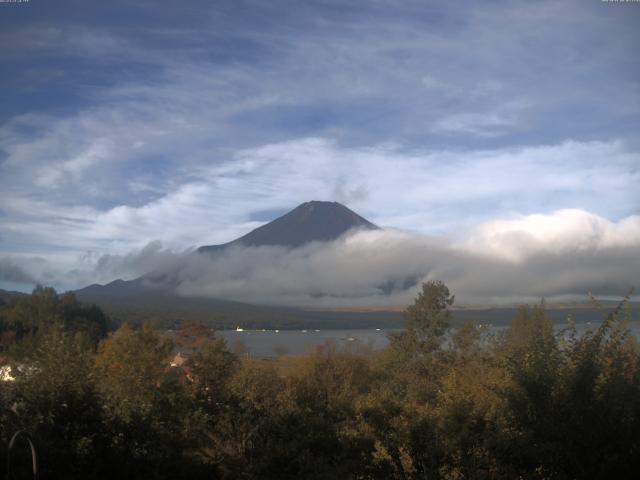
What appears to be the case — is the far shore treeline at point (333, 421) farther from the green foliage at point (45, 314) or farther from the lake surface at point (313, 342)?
the green foliage at point (45, 314)

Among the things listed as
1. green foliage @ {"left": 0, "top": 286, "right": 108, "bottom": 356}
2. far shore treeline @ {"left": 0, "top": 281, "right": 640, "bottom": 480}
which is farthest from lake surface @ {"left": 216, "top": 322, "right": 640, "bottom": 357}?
green foliage @ {"left": 0, "top": 286, "right": 108, "bottom": 356}

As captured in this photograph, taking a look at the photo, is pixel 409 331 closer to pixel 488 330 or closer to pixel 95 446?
pixel 488 330

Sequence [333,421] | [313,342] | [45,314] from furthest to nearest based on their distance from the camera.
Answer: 1. [45,314]
2. [313,342]
3. [333,421]

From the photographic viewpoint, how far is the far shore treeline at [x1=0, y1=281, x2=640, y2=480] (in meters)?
8.98

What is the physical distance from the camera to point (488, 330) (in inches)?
1465

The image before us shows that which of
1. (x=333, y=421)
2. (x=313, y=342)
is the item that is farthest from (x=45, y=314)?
(x=333, y=421)

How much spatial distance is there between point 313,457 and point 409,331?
1135 inches

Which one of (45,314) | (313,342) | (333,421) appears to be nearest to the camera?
(333,421)

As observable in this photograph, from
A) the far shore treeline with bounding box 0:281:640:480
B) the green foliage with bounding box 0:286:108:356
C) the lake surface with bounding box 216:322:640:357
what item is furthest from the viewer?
the green foliage with bounding box 0:286:108:356

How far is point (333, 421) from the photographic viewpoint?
15789mm

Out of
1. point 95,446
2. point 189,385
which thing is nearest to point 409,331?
point 189,385

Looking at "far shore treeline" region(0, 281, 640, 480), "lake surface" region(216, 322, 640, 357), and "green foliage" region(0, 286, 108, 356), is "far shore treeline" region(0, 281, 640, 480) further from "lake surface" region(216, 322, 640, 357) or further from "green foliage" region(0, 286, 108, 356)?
"green foliage" region(0, 286, 108, 356)

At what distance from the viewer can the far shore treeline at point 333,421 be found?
8977mm

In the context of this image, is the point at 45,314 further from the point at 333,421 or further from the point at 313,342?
the point at 333,421
